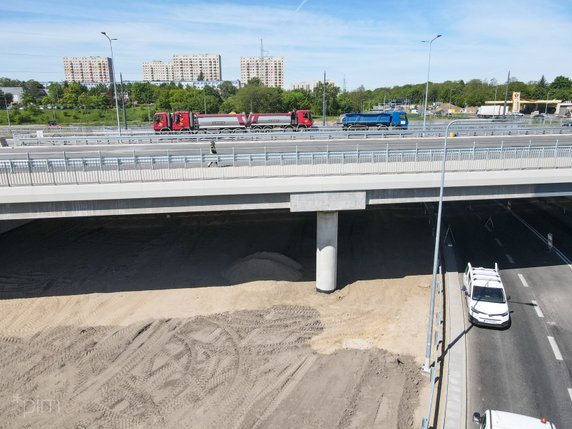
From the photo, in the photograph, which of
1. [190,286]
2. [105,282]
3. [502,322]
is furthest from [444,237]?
[105,282]

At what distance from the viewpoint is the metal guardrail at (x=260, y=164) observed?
1731cm

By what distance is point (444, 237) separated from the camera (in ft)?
87.6

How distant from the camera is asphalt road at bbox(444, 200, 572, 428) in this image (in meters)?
12.7

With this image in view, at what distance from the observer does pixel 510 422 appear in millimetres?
10195

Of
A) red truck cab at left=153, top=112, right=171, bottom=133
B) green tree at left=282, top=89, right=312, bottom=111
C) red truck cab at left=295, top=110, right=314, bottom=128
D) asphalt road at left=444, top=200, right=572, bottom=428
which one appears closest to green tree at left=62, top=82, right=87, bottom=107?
green tree at left=282, top=89, right=312, bottom=111

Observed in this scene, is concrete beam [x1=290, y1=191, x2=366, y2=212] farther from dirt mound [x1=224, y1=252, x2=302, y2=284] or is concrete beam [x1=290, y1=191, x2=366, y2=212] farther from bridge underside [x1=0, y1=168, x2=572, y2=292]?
dirt mound [x1=224, y1=252, x2=302, y2=284]

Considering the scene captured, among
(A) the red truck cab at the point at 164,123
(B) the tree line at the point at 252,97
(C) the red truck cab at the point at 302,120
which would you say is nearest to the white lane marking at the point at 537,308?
(C) the red truck cab at the point at 302,120

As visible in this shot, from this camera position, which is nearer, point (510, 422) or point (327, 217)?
point (510, 422)

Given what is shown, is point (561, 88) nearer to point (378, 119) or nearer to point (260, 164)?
point (378, 119)

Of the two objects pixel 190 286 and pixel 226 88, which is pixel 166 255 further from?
pixel 226 88

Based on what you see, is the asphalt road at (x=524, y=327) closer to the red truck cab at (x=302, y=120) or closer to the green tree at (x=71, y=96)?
the red truck cab at (x=302, y=120)

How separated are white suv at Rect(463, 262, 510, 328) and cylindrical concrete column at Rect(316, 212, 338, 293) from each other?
5922mm

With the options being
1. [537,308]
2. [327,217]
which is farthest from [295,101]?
→ [537,308]

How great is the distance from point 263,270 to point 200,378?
8127 millimetres
